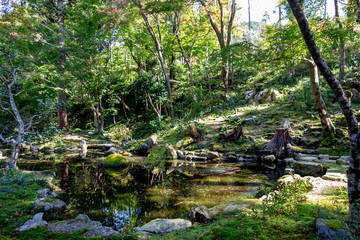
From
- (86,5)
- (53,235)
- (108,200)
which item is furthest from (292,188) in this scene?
(86,5)

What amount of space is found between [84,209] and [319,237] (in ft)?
16.3

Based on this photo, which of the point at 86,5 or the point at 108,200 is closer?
the point at 108,200

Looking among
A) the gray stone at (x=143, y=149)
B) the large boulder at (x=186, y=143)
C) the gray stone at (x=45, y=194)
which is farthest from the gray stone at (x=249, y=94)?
the gray stone at (x=45, y=194)

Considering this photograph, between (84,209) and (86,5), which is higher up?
(86,5)

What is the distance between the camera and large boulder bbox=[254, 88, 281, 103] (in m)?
14.6

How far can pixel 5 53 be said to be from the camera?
21.5 ft

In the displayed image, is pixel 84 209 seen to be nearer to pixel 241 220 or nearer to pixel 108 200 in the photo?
pixel 108 200

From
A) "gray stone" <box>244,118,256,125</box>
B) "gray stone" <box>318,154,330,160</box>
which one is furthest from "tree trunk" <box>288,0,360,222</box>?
"gray stone" <box>244,118,256,125</box>

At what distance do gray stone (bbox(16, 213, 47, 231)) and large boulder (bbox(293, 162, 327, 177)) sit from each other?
6.68 m

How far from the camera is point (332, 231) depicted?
81.0 inches

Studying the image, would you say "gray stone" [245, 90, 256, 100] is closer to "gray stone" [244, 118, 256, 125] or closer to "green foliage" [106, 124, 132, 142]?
"gray stone" [244, 118, 256, 125]

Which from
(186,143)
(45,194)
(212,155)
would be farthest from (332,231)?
(186,143)

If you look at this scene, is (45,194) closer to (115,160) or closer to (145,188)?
(145,188)

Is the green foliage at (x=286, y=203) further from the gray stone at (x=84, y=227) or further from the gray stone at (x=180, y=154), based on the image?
the gray stone at (x=180, y=154)
